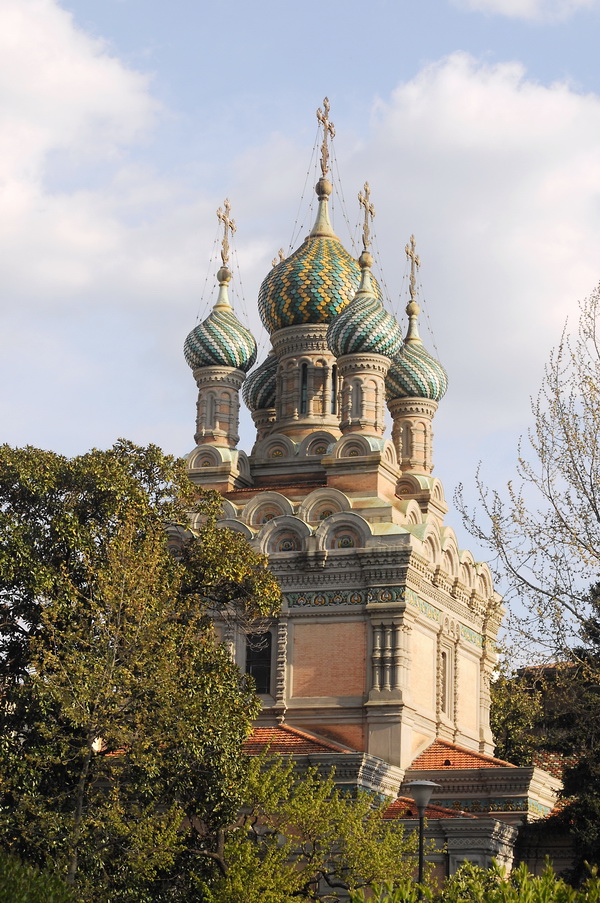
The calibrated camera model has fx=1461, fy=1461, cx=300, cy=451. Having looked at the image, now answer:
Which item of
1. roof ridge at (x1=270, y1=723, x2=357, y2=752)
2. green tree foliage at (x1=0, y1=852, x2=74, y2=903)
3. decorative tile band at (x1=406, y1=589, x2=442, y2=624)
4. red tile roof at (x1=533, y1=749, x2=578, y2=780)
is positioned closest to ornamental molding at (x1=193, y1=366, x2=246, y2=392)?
decorative tile band at (x1=406, y1=589, x2=442, y2=624)

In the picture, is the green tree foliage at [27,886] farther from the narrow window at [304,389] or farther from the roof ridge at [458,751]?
the narrow window at [304,389]

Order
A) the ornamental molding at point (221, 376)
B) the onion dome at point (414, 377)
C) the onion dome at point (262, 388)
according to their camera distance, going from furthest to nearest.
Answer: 1. the onion dome at point (262, 388)
2. the onion dome at point (414, 377)
3. the ornamental molding at point (221, 376)

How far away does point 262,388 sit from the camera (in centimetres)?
3278

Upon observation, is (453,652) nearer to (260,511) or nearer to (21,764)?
(260,511)

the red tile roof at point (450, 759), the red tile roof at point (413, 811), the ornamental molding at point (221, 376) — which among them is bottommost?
the red tile roof at point (413, 811)

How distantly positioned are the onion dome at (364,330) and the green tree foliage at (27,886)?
51.0 ft

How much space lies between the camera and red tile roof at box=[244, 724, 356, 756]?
24.8 m

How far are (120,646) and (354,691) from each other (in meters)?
7.30

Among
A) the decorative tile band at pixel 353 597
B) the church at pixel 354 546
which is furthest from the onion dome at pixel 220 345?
the decorative tile band at pixel 353 597

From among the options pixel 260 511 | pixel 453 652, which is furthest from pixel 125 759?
pixel 453 652

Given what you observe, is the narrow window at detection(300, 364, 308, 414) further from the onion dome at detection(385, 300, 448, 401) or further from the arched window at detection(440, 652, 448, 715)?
the arched window at detection(440, 652, 448, 715)

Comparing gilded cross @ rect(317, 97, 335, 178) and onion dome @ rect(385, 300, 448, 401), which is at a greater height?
gilded cross @ rect(317, 97, 335, 178)

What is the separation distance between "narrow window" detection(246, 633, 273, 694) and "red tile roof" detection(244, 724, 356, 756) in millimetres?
1249

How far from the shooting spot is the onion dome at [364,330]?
28.5 m
